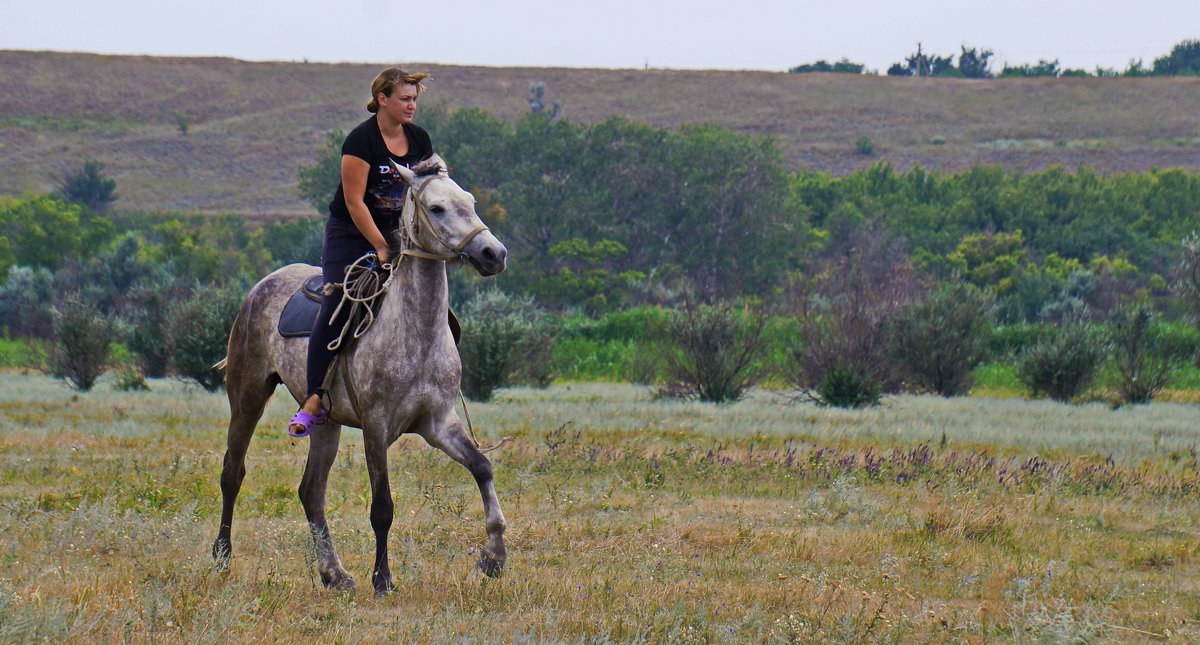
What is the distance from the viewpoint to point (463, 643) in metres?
5.15

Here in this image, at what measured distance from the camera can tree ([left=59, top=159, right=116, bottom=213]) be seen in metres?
86.1

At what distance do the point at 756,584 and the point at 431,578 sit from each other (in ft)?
5.96

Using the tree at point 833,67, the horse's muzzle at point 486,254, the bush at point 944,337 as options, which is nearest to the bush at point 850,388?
the bush at point 944,337

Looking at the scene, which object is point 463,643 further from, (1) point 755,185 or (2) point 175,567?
(1) point 755,185

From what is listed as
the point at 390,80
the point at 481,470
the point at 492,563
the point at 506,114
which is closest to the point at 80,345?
the point at 390,80

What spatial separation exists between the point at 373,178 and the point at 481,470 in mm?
1731

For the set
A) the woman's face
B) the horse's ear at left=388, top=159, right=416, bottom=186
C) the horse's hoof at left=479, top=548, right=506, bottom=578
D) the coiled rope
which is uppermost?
the woman's face

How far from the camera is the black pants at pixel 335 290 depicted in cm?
691

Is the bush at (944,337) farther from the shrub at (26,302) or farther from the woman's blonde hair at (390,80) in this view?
the shrub at (26,302)

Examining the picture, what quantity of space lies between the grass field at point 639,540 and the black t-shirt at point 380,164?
200 centimetres

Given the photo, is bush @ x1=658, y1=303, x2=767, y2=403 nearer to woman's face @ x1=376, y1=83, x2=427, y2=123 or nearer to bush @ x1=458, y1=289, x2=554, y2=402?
bush @ x1=458, y1=289, x2=554, y2=402

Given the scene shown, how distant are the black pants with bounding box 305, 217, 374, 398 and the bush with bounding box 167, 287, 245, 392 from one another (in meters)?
16.7

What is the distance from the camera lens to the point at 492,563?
6.69 metres

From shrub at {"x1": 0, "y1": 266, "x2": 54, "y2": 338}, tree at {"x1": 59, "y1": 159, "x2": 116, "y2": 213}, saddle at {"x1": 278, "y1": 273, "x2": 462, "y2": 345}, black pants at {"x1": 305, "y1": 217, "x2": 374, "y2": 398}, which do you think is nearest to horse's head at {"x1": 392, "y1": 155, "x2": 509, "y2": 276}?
black pants at {"x1": 305, "y1": 217, "x2": 374, "y2": 398}
